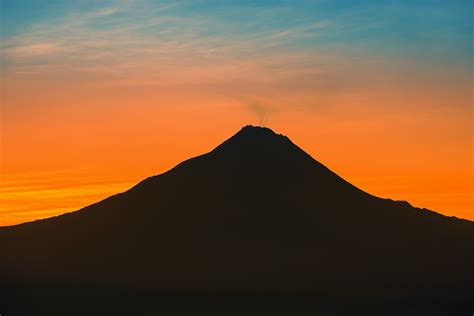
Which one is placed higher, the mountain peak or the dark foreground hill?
the mountain peak

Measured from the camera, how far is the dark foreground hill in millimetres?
109562

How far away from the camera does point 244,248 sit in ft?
417

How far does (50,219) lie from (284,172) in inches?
1409

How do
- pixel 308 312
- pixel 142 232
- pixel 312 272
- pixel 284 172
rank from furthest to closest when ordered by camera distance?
pixel 284 172
pixel 142 232
pixel 312 272
pixel 308 312

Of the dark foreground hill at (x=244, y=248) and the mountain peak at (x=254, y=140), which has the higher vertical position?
the mountain peak at (x=254, y=140)

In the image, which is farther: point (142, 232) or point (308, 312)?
point (142, 232)

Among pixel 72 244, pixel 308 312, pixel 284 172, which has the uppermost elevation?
pixel 284 172

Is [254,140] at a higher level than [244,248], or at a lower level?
higher

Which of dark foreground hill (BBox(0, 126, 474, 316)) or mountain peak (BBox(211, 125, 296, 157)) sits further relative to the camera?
mountain peak (BBox(211, 125, 296, 157))

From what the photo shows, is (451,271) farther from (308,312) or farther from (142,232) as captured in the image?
(142,232)

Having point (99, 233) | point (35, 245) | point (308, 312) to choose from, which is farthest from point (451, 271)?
point (35, 245)

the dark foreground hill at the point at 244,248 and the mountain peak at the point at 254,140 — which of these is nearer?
the dark foreground hill at the point at 244,248

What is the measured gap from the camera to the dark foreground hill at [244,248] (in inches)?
4313

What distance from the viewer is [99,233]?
13462 centimetres
